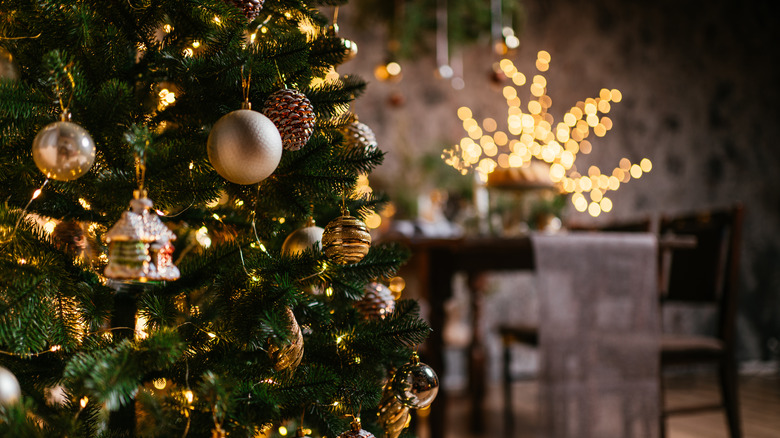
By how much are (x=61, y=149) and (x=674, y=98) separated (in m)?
4.02

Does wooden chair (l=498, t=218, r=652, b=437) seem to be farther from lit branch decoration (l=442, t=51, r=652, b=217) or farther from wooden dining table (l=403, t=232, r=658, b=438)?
lit branch decoration (l=442, t=51, r=652, b=217)

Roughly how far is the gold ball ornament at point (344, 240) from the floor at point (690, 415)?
5.85 ft

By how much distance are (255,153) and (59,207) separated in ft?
0.89

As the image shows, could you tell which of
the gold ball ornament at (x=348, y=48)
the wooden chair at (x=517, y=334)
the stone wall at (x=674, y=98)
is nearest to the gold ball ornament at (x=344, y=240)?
the gold ball ornament at (x=348, y=48)

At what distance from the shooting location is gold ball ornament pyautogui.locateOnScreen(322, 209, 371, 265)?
65 cm

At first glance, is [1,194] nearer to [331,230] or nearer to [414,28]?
[331,230]

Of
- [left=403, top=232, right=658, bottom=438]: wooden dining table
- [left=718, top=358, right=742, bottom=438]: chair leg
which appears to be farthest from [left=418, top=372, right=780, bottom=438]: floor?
[left=403, top=232, right=658, bottom=438]: wooden dining table

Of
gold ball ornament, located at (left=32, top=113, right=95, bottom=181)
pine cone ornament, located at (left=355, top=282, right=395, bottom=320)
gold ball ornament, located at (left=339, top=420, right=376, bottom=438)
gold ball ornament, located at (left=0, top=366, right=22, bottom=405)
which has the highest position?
gold ball ornament, located at (left=32, top=113, right=95, bottom=181)

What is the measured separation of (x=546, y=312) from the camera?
158 centimetres

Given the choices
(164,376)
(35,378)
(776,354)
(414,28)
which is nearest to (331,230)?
(164,376)

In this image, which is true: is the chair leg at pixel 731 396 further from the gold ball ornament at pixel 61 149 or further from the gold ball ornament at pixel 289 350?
the gold ball ornament at pixel 61 149

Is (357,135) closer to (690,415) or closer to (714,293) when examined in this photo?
(714,293)

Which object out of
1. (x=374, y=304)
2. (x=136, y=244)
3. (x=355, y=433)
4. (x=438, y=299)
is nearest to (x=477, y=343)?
(x=438, y=299)

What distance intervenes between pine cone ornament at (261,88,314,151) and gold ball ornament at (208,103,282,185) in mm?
43
